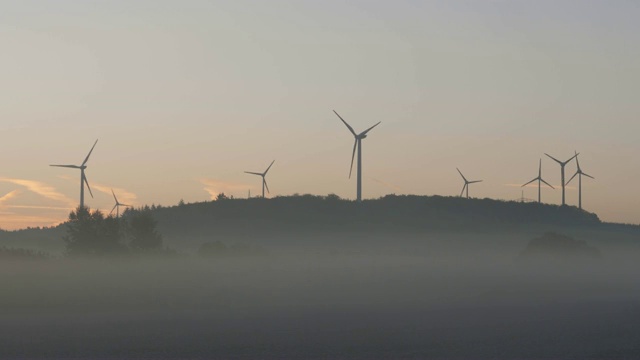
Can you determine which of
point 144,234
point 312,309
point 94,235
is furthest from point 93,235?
point 312,309

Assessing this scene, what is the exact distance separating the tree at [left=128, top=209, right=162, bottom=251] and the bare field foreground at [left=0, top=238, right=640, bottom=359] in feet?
13.6

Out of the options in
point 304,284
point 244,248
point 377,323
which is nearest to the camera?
point 377,323

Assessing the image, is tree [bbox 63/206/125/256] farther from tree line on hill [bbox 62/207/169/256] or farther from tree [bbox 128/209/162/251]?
tree [bbox 128/209/162/251]

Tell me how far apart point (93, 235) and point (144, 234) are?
25.2 ft

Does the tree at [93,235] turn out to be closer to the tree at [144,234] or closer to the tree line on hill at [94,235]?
the tree line on hill at [94,235]

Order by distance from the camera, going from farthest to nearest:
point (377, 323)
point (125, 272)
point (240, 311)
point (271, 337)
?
1. point (125, 272)
2. point (240, 311)
3. point (377, 323)
4. point (271, 337)

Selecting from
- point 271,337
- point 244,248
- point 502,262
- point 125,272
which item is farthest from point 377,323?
point 502,262

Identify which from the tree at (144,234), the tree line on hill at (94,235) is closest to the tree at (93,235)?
the tree line on hill at (94,235)

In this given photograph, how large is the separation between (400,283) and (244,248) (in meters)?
27.3

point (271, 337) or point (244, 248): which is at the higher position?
point (244, 248)

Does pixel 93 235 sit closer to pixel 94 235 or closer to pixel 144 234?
pixel 94 235

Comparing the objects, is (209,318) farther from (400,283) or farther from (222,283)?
(400,283)

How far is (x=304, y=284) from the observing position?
122625 mm

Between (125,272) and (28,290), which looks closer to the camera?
(28,290)
